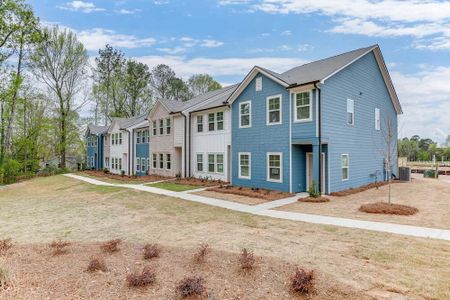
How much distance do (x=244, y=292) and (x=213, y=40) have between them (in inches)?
951

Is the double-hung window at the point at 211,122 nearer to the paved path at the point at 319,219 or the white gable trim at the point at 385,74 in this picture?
the paved path at the point at 319,219

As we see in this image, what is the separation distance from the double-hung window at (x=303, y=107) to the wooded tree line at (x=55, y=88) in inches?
1008

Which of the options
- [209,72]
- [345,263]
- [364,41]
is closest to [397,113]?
[364,41]

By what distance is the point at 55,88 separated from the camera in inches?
1506

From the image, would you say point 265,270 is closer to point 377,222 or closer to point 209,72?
point 377,222

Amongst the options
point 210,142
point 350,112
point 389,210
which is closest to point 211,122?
point 210,142

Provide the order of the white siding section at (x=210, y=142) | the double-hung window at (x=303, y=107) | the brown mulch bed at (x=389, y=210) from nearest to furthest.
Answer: the brown mulch bed at (x=389, y=210), the double-hung window at (x=303, y=107), the white siding section at (x=210, y=142)

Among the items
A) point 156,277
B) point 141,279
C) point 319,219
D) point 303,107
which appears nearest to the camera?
point 141,279

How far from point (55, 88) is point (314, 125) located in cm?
3725

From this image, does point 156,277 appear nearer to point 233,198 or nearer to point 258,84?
point 233,198

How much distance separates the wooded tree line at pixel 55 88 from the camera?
84.8 ft

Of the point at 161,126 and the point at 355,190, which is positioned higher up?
the point at 161,126

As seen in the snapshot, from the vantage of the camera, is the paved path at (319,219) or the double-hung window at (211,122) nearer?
the paved path at (319,219)

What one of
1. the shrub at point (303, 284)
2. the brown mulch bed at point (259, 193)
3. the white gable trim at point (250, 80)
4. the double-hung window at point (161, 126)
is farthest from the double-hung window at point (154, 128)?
the shrub at point (303, 284)
